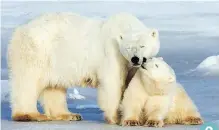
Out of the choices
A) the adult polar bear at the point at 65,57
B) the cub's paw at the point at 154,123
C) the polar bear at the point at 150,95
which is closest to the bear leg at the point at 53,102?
the adult polar bear at the point at 65,57

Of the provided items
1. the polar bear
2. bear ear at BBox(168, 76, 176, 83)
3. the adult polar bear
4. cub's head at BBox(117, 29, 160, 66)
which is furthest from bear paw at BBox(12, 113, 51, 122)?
bear ear at BBox(168, 76, 176, 83)

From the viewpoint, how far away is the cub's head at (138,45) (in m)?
5.60

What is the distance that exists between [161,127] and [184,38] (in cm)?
239

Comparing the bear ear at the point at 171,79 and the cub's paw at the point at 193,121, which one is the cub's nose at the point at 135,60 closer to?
the bear ear at the point at 171,79

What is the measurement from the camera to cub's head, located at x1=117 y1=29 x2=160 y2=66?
560 centimetres

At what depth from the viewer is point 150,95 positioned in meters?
5.64

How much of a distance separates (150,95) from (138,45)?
14.8 inches

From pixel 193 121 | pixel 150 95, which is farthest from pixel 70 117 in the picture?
pixel 193 121

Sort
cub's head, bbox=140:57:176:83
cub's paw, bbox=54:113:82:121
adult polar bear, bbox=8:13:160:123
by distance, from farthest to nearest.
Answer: cub's paw, bbox=54:113:82:121 → adult polar bear, bbox=8:13:160:123 → cub's head, bbox=140:57:176:83

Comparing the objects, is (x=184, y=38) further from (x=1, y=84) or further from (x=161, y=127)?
(x=161, y=127)

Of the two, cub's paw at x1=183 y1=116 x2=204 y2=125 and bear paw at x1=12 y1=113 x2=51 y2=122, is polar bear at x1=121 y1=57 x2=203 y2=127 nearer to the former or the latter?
cub's paw at x1=183 y1=116 x2=204 y2=125

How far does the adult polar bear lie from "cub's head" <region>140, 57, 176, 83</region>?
0.92 feet

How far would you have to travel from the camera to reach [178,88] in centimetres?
600

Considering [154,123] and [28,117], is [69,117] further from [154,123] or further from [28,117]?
[154,123]
